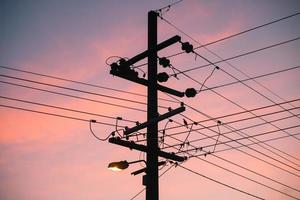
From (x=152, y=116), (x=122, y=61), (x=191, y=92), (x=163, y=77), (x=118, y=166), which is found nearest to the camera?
(x=118, y=166)

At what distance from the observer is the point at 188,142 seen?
44.4 feet

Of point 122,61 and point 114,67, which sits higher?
point 122,61

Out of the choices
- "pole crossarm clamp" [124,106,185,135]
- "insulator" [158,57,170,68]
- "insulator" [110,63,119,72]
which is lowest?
"pole crossarm clamp" [124,106,185,135]

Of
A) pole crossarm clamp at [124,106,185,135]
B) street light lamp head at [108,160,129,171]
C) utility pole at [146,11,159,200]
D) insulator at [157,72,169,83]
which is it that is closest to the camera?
utility pole at [146,11,159,200]

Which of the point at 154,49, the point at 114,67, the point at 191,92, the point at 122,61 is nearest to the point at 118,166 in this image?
the point at 114,67

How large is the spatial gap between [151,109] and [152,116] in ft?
0.75

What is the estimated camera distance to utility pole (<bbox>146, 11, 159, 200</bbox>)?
11195mm

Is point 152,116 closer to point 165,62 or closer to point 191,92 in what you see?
point 191,92

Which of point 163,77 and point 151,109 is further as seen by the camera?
point 163,77

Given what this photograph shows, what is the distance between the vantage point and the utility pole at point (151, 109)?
11352mm

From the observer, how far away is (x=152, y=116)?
12.2 m

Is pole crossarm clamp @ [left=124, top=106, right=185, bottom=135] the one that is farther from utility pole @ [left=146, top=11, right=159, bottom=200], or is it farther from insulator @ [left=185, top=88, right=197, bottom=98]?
insulator @ [left=185, top=88, right=197, bottom=98]

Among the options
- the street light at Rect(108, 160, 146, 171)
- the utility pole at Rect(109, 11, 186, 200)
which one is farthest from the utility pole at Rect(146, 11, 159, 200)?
the street light at Rect(108, 160, 146, 171)

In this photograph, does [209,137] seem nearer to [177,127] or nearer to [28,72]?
[177,127]
